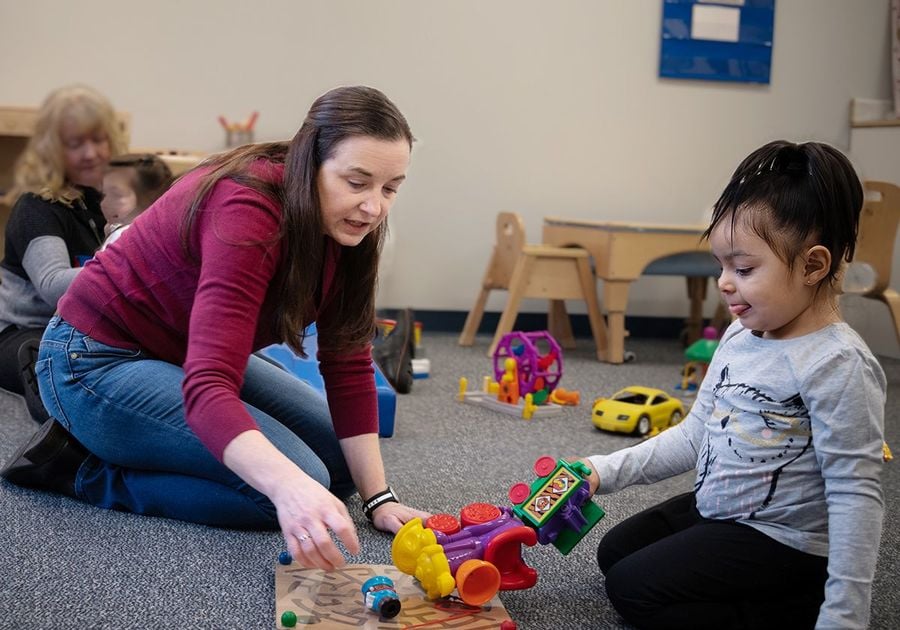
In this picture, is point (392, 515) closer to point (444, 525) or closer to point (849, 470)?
point (444, 525)

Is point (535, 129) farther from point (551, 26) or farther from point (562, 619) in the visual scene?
point (562, 619)

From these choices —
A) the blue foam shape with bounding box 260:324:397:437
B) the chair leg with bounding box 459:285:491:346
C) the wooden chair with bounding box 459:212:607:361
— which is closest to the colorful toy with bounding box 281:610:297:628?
the blue foam shape with bounding box 260:324:397:437

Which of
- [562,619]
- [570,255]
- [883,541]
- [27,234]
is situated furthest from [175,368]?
[570,255]

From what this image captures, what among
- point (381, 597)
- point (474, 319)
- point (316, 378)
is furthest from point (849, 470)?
point (474, 319)


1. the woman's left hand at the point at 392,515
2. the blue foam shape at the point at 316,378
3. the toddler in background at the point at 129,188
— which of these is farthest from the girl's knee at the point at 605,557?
the toddler in background at the point at 129,188

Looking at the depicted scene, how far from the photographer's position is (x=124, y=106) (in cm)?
327

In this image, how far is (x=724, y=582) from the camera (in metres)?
1.01

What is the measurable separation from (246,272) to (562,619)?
538mm

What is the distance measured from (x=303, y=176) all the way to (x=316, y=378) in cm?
90

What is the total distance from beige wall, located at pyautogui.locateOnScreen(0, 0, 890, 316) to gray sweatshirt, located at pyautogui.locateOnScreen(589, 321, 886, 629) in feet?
7.66

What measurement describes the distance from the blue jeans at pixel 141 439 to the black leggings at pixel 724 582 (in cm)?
49

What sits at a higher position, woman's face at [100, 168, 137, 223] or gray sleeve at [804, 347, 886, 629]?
woman's face at [100, 168, 137, 223]

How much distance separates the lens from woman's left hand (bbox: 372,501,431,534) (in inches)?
50.3

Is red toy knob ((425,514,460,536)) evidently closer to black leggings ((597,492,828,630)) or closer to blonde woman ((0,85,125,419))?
black leggings ((597,492,828,630))
